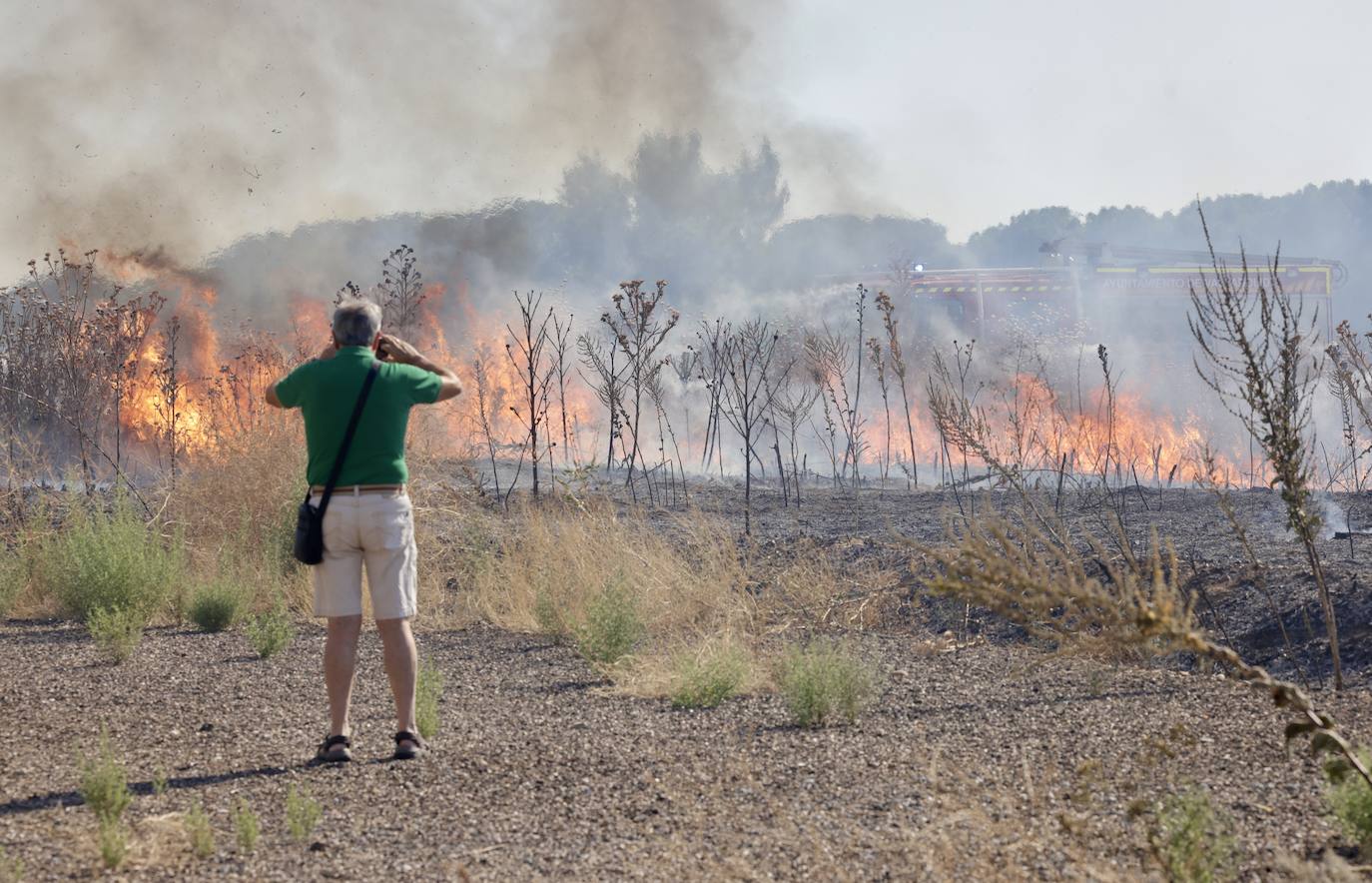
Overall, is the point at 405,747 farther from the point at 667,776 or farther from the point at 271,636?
the point at 271,636

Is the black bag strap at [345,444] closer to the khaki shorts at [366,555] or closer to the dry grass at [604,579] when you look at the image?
the khaki shorts at [366,555]

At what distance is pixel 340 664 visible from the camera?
4910 mm

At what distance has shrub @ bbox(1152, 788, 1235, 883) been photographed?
304cm

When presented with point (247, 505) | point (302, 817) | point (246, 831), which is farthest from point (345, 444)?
point (247, 505)

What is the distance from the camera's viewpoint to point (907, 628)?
9258mm

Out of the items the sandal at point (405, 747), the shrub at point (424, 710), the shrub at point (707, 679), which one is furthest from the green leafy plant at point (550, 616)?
the sandal at point (405, 747)

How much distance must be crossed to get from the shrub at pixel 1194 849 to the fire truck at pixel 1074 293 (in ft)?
126

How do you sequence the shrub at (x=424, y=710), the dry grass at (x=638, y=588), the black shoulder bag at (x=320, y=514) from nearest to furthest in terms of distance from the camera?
1. the black shoulder bag at (x=320, y=514)
2. the shrub at (x=424, y=710)
3. the dry grass at (x=638, y=588)

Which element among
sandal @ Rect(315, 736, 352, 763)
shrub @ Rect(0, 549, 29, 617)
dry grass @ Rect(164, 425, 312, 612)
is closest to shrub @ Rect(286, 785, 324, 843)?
sandal @ Rect(315, 736, 352, 763)

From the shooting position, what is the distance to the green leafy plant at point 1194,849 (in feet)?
9.97

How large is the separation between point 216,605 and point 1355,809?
7.28 meters

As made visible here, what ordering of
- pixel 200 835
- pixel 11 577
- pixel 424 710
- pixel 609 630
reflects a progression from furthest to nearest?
pixel 11 577 → pixel 609 630 → pixel 424 710 → pixel 200 835

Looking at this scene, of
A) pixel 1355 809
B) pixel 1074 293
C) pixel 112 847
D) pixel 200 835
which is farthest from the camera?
pixel 1074 293

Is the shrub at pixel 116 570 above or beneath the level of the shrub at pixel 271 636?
above
